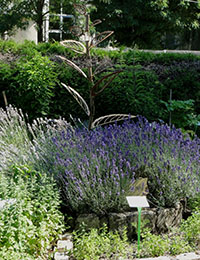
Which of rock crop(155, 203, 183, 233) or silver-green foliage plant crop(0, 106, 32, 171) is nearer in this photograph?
rock crop(155, 203, 183, 233)

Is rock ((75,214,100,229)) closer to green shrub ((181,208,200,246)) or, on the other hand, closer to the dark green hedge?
green shrub ((181,208,200,246))

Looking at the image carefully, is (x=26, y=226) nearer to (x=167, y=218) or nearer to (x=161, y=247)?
(x=161, y=247)

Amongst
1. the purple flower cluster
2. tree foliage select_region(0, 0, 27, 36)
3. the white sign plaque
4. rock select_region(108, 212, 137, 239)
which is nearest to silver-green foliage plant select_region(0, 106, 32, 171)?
the purple flower cluster

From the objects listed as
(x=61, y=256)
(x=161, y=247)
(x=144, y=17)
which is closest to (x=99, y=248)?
(x=61, y=256)

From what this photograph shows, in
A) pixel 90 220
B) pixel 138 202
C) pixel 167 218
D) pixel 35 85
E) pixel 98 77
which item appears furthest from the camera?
pixel 98 77

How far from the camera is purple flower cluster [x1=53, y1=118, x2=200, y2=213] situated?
3453mm

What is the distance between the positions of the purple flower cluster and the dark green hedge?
163 centimetres

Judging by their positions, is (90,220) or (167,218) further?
(167,218)

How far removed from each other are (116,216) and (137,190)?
0.31m

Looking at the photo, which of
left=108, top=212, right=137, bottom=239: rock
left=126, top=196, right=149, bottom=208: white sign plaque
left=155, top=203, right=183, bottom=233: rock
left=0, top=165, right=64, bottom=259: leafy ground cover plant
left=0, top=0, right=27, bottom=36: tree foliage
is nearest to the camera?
left=0, top=165, right=64, bottom=259: leafy ground cover plant

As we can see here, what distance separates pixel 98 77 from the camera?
596 cm

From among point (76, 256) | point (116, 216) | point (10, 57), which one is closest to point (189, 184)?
point (116, 216)

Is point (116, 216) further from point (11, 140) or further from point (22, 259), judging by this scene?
point (11, 140)

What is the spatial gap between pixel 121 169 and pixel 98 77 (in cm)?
282
